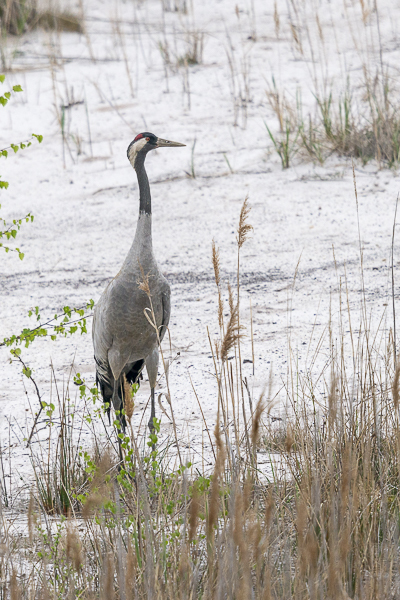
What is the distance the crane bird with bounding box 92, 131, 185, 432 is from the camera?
3795 millimetres

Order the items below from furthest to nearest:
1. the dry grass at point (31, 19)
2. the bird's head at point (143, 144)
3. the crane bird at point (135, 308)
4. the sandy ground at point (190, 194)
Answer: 1. the dry grass at point (31, 19)
2. the sandy ground at point (190, 194)
3. the bird's head at point (143, 144)
4. the crane bird at point (135, 308)

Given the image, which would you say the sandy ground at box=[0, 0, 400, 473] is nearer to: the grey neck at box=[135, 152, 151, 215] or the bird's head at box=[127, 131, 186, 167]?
the grey neck at box=[135, 152, 151, 215]

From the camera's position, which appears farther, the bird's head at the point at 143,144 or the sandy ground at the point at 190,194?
the sandy ground at the point at 190,194

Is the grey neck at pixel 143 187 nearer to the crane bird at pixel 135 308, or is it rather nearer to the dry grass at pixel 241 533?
the crane bird at pixel 135 308

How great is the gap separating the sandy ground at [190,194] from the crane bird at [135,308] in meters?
0.30

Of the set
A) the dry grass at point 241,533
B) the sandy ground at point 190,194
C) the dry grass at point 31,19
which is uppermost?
the dry grass at point 31,19

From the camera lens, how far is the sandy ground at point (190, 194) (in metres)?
4.74

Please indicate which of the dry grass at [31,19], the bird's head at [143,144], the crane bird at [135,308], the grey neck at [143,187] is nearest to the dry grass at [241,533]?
the crane bird at [135,308]

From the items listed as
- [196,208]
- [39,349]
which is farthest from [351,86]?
Result: [39,349]

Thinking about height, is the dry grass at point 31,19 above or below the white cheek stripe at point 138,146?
above

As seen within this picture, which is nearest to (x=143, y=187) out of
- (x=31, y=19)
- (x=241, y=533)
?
(x=241, y=533)

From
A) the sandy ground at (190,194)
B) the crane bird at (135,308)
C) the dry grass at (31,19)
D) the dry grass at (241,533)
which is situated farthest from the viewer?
the dry grass at (31,19)

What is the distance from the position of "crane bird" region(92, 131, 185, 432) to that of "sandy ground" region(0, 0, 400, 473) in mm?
301

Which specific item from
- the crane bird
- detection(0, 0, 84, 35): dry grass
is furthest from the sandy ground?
the crane bird
